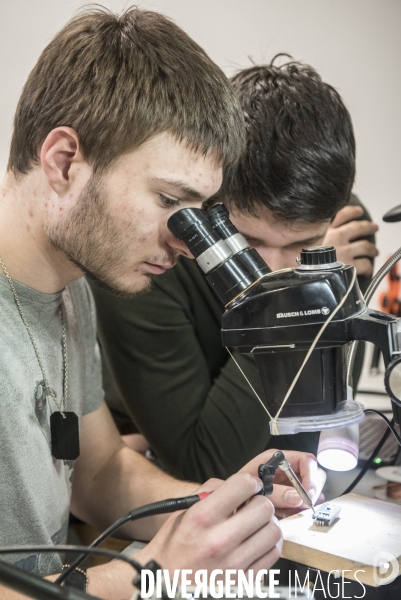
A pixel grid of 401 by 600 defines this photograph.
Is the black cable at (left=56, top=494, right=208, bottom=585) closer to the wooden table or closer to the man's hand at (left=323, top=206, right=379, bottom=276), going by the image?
the wooden table

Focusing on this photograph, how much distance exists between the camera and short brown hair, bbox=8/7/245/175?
3.54 ft

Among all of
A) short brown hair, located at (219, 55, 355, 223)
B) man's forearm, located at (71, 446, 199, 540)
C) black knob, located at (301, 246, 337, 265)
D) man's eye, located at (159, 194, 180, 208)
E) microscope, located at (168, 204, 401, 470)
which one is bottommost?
man's forearm, located at (71, 446, 199, 540)

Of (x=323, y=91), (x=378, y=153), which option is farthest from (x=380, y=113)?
(x=323, y=91)

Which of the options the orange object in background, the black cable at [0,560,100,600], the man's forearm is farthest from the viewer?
the orange object in background

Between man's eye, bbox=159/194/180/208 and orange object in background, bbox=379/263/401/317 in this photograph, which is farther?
orange object in background, bbox=379/263/401/317

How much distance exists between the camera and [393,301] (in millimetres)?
2389

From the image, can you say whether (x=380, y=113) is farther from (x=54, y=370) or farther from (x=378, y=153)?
(x=54, y=370)

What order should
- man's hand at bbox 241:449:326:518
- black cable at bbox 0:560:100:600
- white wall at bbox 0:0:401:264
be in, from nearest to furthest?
black cable at bbox 0:560:100:600 < man's hand at bbox 241:449:326:518 < white wall at bbox 0:0:401:264

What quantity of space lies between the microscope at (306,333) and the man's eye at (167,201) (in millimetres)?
232

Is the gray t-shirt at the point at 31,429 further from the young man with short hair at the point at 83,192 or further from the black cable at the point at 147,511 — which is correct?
the black cable at the point at 147,511

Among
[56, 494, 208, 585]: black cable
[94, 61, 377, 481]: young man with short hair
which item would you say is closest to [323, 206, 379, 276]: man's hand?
[94, 61, 377, 481]: young man with short hair

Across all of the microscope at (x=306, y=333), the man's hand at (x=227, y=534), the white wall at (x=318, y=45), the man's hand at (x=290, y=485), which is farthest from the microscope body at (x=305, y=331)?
the white wall at (x=318, y=45)

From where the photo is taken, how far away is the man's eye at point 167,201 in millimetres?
1082

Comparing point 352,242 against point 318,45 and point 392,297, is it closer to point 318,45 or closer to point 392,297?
point 392,297
